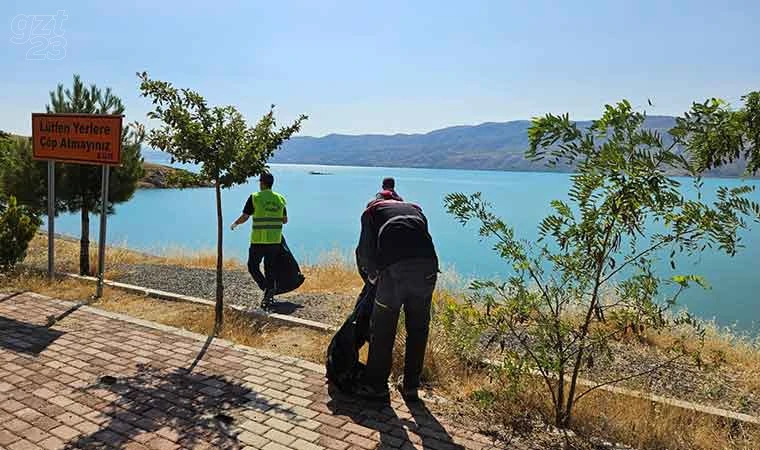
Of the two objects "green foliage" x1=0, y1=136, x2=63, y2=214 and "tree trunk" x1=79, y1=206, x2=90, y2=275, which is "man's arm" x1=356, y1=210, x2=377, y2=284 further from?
"green foliage" x1=0, y1=136, x2=63, y2=214

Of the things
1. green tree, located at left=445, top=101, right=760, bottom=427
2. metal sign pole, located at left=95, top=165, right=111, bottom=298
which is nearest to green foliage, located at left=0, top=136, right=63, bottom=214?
metal sign pole, located at left=95, top=165, right=111, bottom=298

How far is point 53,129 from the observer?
8211mm

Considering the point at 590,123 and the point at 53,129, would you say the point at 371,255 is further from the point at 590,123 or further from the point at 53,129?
the point at 53,129

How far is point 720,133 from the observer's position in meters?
3.06

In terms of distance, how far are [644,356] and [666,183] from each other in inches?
160

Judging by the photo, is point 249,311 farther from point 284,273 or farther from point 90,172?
point 90,172

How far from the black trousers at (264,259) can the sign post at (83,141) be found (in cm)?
209

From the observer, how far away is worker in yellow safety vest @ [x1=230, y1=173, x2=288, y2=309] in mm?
8023

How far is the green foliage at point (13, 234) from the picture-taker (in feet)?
29.4

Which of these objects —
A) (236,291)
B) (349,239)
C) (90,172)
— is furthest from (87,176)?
(349,239)

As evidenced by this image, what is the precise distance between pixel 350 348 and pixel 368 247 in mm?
876

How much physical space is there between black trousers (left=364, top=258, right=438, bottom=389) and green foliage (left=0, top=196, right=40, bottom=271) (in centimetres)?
735

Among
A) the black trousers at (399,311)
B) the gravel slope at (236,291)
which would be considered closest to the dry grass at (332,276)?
the gravel slope at (236,291)

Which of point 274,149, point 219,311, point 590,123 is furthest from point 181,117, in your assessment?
point 590,123
